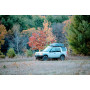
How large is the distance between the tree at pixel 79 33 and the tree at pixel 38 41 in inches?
54.2

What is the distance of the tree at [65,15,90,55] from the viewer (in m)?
8.33

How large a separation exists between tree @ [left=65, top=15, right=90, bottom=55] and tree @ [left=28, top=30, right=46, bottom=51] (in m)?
1.38

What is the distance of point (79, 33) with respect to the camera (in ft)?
27.9

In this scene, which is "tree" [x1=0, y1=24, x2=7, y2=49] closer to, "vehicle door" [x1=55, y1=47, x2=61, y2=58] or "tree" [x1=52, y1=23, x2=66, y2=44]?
"tree" [x1=52, y1=23, x2=66, y2=44]

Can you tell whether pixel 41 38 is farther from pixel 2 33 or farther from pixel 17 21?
pixel 2 33

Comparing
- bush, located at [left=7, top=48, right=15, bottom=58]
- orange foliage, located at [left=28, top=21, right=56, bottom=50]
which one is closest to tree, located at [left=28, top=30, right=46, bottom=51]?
orange foliage, located at [left=28, top=21, right=56, bottom=50]

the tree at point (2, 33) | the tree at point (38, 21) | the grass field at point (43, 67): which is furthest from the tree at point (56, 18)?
the tree at point (2, 33)

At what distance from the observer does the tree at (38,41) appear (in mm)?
8336

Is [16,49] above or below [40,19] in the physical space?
below

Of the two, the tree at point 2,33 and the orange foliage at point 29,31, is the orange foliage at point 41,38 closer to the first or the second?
the orange foliage at point 29,31
